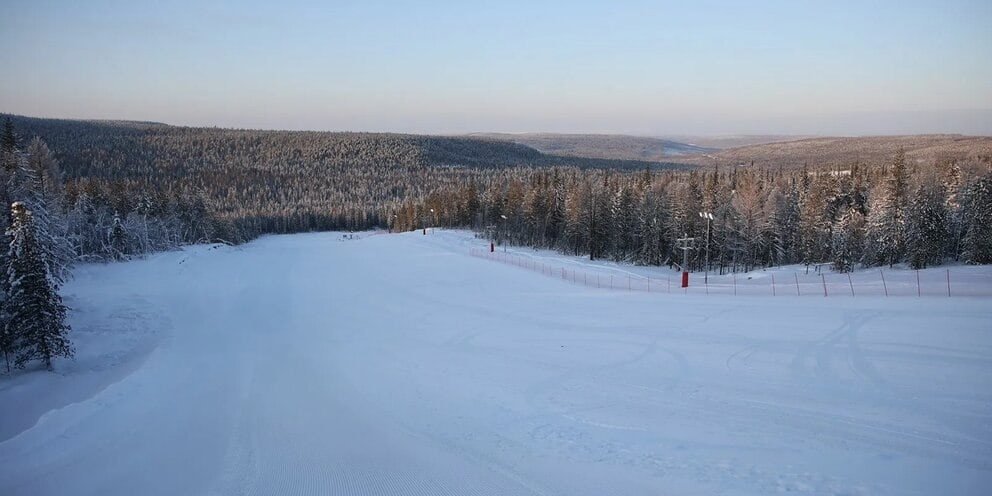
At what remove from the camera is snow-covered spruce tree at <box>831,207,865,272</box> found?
47.7m

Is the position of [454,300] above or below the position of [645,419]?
below

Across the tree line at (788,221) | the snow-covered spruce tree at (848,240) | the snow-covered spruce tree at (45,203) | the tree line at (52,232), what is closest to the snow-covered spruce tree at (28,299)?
the tree line at (52,232)

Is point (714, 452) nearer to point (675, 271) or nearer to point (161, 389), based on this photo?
point (161, 389)

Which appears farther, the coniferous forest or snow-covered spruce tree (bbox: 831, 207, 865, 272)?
snow-covered spruce tree (bbox: 831, 207, 865, 272)

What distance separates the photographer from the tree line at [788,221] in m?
44.6

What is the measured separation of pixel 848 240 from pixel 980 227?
942 cm

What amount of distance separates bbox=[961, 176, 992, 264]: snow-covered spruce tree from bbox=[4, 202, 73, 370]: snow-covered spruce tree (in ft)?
186

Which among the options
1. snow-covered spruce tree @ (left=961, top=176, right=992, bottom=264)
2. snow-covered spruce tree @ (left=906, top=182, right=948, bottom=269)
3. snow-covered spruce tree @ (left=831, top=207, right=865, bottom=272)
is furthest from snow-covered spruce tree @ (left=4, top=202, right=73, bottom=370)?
snow-covered spruce tree @ (left=961, top=176, right=992, bottom=264)

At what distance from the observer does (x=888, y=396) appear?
461 inches

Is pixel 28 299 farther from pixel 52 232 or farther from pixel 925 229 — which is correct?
pixel 925 229

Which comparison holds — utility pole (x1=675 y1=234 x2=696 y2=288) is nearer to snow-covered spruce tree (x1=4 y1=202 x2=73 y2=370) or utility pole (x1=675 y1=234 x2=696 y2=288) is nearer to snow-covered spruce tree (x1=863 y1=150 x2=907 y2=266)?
snow-covered spruce tree (x1=863 y1=150 x2=907 y2=266)

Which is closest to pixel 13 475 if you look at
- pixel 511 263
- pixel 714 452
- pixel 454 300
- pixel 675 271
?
pixel 714 452

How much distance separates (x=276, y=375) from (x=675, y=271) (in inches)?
1727

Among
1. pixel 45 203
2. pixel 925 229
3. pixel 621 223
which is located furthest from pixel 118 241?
pixel 925 229
